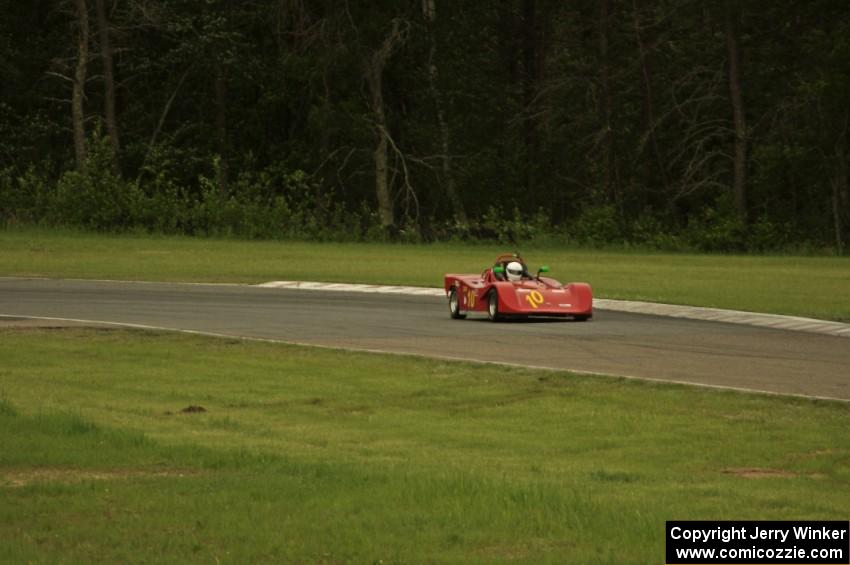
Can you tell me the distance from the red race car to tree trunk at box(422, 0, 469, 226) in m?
33.7

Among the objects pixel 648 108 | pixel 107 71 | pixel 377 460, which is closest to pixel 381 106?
pixel 648 108

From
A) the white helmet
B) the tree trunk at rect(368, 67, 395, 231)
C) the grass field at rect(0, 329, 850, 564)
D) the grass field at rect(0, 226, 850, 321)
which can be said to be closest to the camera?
the grass field at rect(0, 329, 850, 564)

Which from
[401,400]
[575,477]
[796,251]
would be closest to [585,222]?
[796,251]

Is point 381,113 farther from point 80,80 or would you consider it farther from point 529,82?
point 529,82

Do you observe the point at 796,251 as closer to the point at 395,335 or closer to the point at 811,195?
the point at 811,195

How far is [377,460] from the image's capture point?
12.0 meters

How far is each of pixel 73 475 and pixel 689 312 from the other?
17.2 meters

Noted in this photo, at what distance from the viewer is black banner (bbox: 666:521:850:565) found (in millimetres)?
7578

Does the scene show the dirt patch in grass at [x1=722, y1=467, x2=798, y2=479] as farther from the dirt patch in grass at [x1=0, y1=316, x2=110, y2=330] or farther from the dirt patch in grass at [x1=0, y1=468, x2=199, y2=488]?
the dirt patch in grass at [x1=0, y1=316, x2=110, y2=330]

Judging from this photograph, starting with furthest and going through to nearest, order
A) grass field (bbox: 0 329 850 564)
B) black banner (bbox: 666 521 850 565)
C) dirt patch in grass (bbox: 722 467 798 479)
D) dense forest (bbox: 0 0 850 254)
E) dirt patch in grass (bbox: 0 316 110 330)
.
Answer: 1. dense forest (bbox: 0 0 850 254)
2. dirt patch in grass (bbox: 0 316 110 330)
3. dirt patch in grass (bbox: 722 467 798 479)
4. grass field (bbox: 0 329 850 564)
5. black banner (bbox: 666 521 850 565)

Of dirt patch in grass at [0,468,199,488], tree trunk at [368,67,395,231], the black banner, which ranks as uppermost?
Result: tree trunk at [368,67,395,231]

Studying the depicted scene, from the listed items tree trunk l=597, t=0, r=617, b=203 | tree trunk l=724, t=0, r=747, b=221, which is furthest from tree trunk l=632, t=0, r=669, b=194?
tree trunk l=724, t=0, r=747, b=221

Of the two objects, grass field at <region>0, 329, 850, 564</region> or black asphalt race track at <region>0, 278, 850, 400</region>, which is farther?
black asphalt race track at <region>0, 278, 850, 400</region>

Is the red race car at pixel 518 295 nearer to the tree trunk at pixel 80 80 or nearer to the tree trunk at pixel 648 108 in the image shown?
the tree trunk at pixel 648 108
